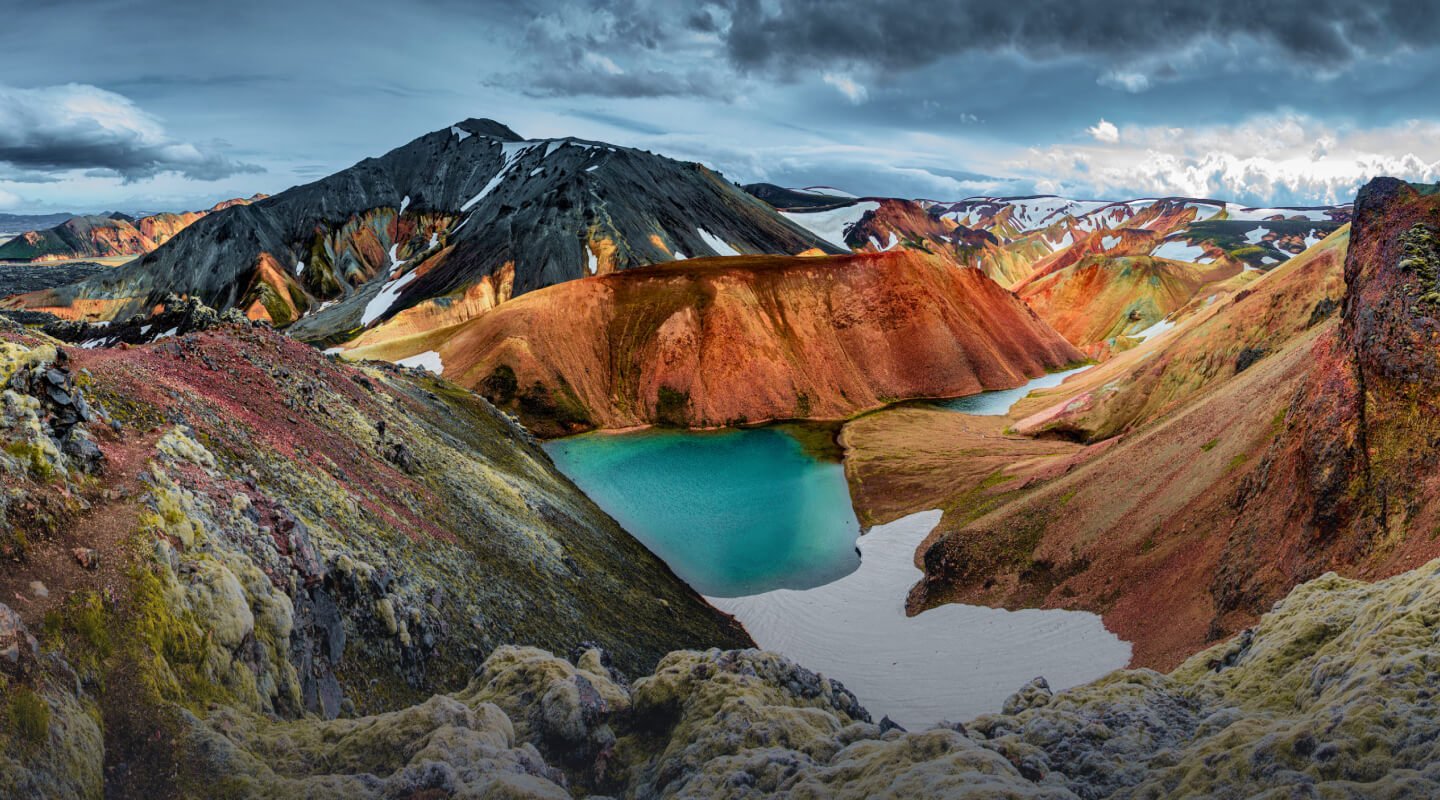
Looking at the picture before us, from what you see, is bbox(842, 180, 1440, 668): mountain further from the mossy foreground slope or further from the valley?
the mossy foreground slope

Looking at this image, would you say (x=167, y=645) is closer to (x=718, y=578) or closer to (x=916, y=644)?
(x=916, y=644)

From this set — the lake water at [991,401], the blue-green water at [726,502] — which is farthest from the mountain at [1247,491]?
the lake water at [991,401]

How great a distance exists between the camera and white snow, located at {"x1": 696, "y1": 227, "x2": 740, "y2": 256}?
6869 inches

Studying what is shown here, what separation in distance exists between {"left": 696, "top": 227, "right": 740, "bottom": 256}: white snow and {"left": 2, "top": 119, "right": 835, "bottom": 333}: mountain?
0.50 meters

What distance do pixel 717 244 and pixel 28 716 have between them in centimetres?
17200

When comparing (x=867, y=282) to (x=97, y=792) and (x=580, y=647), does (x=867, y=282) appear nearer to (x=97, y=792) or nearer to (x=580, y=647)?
(x=580, y=647)

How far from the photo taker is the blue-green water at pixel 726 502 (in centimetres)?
4209

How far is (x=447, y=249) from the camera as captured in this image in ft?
536

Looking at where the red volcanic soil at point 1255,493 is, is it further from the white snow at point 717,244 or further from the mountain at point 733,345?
the white snow at point 717,244

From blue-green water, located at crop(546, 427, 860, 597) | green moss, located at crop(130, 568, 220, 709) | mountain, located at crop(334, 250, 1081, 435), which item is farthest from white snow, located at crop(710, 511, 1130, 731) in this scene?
mountain, located at crop(334, 250, 1081, 435)

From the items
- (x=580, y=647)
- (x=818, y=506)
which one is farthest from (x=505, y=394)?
(x=580, y=647)

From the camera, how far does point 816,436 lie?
2879 inches

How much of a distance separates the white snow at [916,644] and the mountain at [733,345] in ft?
136

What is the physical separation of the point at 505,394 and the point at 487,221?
351 feet
